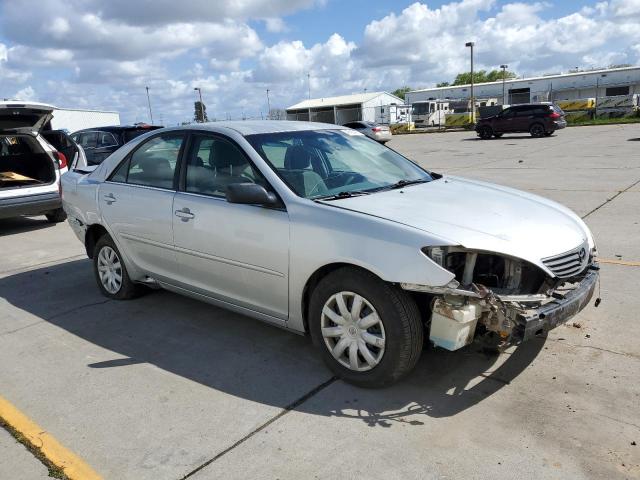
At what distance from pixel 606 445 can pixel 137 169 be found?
13.4 feet

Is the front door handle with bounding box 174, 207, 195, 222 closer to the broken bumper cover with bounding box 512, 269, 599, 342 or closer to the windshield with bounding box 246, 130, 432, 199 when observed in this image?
the windshield with bounding box 246, 130, 432, 199

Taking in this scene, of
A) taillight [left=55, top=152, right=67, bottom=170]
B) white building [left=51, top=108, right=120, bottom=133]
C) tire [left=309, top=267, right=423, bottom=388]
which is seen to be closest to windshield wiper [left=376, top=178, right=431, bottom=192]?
tire [left=309, top=267, right=423, bottom=388]

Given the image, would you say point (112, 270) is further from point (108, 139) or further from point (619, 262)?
point (108, 139)

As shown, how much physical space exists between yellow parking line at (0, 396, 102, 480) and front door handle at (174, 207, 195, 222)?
66.1 inches

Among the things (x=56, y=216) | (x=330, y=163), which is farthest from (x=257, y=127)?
(x=56, y=216)

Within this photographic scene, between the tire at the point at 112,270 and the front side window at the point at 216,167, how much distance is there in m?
1.32

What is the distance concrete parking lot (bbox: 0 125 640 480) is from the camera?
2.72m

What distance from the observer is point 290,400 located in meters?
3.32

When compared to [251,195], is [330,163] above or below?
above

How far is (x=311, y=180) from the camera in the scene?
3.82 m

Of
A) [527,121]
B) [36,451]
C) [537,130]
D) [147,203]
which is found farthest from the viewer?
[527,121]

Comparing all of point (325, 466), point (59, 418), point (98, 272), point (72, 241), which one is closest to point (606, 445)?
point (325, 466)

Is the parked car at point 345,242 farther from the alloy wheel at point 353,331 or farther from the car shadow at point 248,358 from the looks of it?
the car shadow at point 248,358

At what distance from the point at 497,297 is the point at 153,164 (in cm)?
312
